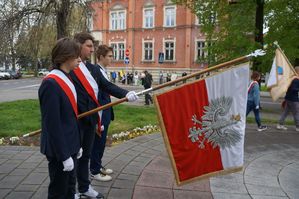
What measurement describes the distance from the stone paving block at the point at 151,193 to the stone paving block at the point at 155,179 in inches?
5.9

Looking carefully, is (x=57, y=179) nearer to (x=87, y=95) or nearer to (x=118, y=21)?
(x=87, y=95)

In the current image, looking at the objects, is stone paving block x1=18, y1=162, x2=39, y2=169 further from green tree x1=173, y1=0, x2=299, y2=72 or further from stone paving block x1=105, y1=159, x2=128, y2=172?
green tree x1=173, y1=0, x2=299, y2=72

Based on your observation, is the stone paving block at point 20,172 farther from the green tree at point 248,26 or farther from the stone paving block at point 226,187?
the green tree at point 248,26

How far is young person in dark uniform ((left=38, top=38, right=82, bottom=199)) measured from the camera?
317 centimetres

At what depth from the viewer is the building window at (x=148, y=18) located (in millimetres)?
45406

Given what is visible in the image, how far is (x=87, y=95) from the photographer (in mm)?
4066

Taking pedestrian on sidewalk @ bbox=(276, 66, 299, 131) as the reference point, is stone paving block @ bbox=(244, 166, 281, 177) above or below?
below

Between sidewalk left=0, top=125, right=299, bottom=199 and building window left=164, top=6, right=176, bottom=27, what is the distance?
37.7 metres

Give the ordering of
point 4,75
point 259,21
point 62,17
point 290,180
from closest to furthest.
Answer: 1. point 290,180
2. point 62,17
3. point 259,21
4. point 4,75

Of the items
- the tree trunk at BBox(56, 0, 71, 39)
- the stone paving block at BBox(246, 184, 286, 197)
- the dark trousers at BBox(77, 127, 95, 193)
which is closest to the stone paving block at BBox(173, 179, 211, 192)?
the stone paving block at BBox(246, 184, 286, 197)

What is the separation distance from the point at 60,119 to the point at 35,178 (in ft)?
7.37

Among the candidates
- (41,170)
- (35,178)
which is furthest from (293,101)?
(35,178)

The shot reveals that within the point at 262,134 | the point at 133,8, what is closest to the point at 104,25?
the point at 133,8

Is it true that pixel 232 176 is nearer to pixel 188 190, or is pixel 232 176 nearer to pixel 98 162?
pixel 188 190
